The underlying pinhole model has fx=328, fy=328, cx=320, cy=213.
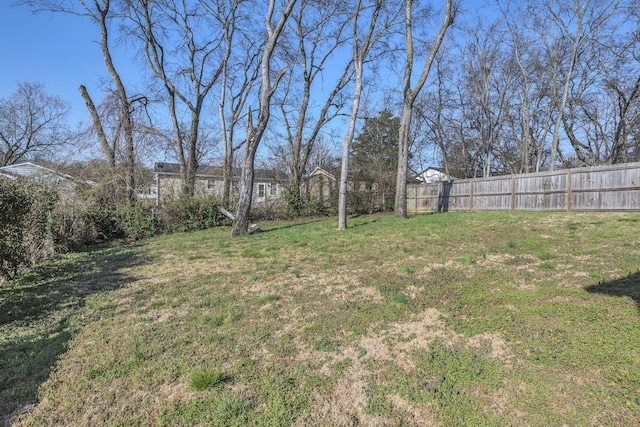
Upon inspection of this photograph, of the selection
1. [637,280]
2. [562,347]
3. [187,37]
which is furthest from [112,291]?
[187,37]

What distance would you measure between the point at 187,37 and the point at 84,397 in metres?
19.2

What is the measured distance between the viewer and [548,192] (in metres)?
12.2

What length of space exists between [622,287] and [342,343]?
10.6 ft

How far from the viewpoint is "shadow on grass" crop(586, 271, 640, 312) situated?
3.46 metres

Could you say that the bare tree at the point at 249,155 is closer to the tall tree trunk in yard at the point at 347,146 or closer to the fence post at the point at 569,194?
the tall tree trunk in yard at the point at 347,146

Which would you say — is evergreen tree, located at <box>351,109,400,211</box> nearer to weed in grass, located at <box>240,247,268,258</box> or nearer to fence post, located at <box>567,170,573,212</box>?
fence post, located at <box>567,170,573,212</box>

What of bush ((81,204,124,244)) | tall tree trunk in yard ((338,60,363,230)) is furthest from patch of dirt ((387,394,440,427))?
bush ((81,204,124,244))

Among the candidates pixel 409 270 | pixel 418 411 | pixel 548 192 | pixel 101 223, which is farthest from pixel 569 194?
pixel 101 223

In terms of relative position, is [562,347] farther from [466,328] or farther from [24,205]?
[24,205]

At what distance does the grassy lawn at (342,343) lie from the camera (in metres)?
2.24

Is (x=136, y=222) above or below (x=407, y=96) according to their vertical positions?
below

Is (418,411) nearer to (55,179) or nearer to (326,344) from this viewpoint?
(326,344)

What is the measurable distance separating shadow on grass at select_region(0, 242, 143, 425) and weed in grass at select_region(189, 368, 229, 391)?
1122mm

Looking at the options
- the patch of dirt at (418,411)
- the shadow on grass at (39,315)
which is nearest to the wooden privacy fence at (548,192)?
the patch of dirt at (418,411)
